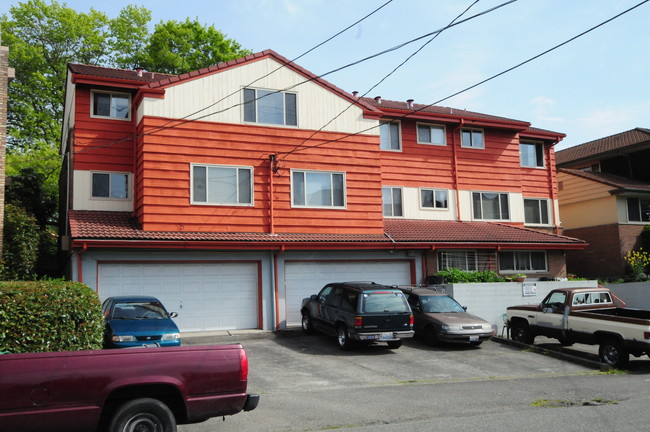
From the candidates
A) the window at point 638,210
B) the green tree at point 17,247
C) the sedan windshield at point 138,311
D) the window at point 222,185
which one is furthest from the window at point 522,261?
the green tree at point 17,247

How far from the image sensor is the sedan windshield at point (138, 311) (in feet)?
44.0

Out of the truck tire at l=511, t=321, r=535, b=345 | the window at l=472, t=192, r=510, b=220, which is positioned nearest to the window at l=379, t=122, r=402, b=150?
the window at l=472, t=192, r=510, b=220

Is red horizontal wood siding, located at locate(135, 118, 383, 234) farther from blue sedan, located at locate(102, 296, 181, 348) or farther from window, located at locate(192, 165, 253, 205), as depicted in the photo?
blue sedan, located at locate(102, 296, 181, 348)

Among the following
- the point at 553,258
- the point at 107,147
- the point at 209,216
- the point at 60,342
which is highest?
the point at 107,147

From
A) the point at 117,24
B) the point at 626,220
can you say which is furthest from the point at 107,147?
the point at 626,220

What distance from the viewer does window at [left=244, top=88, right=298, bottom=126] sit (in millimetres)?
19438

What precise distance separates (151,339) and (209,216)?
6428 mm

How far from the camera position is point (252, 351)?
15406 mm

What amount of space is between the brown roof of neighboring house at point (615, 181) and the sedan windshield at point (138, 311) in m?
22.9

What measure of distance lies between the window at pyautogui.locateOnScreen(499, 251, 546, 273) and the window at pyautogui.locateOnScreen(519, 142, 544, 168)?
522cm

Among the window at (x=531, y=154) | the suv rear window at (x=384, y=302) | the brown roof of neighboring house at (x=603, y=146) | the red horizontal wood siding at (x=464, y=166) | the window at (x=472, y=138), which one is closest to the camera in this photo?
the suv rear window at (x=384, y=302)

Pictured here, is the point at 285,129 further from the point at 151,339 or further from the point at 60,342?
the point at 60,342

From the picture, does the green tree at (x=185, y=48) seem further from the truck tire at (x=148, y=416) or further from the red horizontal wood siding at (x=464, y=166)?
the truck tire at (x=148, y=416)

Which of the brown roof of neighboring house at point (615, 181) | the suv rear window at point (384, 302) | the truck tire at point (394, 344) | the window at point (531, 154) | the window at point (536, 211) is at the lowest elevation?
the truck tire at point (394, 344)
